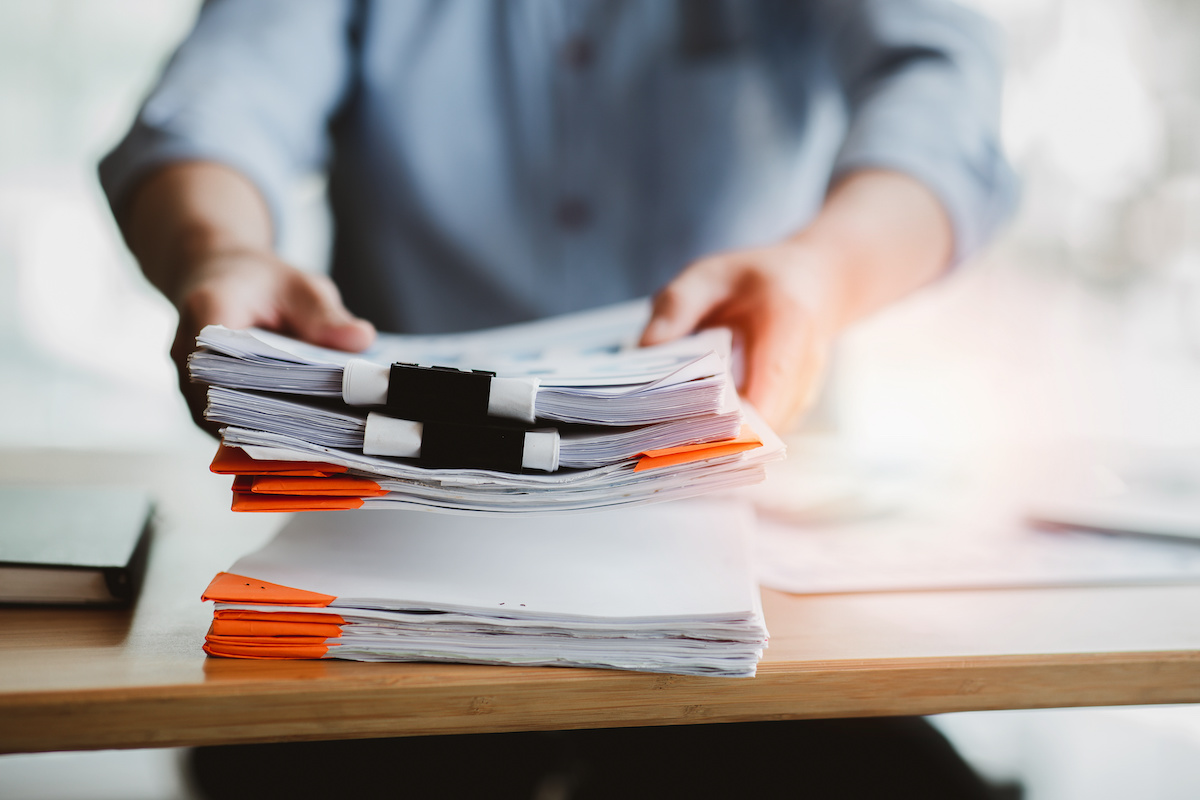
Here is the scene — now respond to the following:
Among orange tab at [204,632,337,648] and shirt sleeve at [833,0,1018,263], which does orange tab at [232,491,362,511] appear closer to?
orange tab at [204,632,337,648]

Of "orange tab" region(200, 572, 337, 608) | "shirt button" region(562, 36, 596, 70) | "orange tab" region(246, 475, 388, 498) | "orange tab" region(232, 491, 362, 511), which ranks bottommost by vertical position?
"orange tab" region(200, 572, 337, 608)

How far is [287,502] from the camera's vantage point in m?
0.38

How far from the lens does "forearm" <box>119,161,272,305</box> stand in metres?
0.71

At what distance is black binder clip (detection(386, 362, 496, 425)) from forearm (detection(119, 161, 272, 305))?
36cm

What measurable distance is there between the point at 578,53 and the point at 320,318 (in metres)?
0.75

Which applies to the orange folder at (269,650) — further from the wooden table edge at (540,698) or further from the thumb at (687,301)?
the thumb at (687,301)

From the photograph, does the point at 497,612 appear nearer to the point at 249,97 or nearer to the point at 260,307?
the point at 260,307

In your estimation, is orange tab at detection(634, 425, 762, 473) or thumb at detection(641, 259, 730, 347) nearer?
orange tab at detection(634, 425, 762, 473)

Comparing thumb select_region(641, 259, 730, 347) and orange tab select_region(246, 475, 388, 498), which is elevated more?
thumb select_region(641, 259, 730, 347)

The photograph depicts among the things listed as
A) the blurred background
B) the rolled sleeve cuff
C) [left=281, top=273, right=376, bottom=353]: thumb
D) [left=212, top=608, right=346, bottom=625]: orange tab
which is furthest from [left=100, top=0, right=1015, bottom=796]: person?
the blurred background

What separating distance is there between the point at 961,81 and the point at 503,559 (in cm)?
83

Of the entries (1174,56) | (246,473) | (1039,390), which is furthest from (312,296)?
(1174,56)

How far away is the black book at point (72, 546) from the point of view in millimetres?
469

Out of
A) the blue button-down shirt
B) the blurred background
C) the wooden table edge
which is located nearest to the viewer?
the wooden table edge
